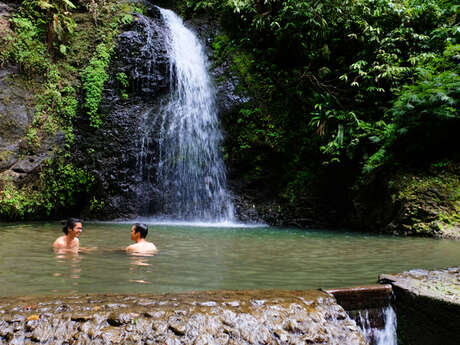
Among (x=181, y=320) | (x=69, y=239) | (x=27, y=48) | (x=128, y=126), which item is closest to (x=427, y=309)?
(x=181, y=320)

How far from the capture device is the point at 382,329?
97.1 inches

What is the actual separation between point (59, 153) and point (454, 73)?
1030 cm

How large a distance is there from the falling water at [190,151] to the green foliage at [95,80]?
1.97 m

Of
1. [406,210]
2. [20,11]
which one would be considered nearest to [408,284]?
[406,210]

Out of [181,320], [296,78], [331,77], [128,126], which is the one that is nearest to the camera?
[181,320]

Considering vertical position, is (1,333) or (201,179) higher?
(201,179)

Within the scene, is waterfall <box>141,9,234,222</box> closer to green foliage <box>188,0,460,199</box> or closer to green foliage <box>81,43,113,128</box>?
green foliage <box>188,0,460,199</box>

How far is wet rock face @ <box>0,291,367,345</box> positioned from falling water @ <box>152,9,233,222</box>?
7266 mm

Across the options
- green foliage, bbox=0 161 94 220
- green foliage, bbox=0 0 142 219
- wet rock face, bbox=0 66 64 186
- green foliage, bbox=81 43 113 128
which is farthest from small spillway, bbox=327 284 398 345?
green foliage, bbox=81 43 113 128

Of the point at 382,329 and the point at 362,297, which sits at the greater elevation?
the point at 362,297

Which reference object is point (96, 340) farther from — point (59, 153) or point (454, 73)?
point (59, 153)

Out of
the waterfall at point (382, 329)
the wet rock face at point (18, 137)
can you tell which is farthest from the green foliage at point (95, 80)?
the waterfall at point (382, 329)

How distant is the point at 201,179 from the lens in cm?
981

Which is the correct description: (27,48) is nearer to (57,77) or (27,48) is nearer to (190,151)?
(57,77)
